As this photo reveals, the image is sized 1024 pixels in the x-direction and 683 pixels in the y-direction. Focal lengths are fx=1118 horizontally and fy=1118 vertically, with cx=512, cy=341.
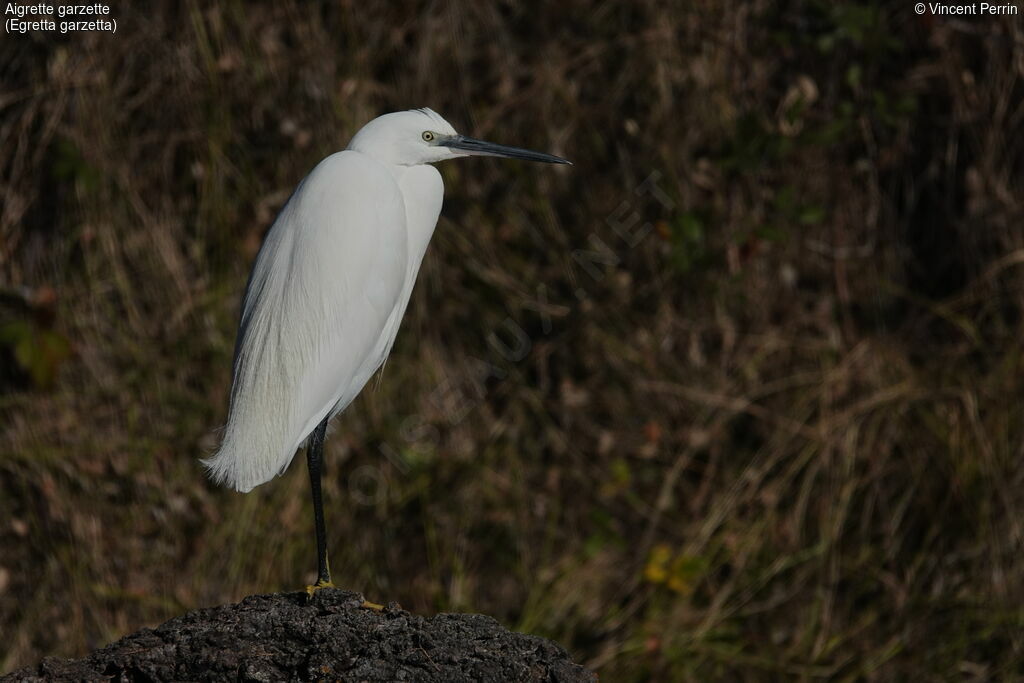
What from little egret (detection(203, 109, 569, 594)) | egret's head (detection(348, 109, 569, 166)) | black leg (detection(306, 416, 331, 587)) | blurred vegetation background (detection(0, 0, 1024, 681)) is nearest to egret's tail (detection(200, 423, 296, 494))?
little egret (detection(203, 109, 569, 594))

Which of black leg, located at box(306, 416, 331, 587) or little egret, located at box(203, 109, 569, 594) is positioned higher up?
little egret, located at box(203, 109, 569, 594)

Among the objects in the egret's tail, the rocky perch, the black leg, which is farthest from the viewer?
the black leg

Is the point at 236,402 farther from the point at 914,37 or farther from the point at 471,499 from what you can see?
the point at 914,37

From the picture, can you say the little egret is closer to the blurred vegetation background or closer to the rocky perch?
the rocky perch

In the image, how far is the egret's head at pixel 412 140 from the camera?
2.10m

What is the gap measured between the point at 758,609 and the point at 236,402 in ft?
5.54

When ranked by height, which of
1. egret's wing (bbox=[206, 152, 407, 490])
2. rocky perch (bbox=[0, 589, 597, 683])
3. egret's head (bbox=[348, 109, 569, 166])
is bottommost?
rocky perch (bbox=[0, 589, 597, 683])

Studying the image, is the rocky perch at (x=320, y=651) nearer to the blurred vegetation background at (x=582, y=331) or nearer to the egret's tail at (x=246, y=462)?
the egret's tail at (x=246, y=462)

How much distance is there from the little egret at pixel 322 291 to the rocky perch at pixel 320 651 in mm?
274

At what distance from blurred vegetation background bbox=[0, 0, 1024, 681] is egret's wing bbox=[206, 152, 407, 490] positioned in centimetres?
124

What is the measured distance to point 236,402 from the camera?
2014 millimetres

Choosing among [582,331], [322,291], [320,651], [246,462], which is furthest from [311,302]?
[582,331]

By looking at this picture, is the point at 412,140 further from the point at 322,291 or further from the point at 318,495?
the point at 318,495

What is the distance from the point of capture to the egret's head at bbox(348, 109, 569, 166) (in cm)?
210
